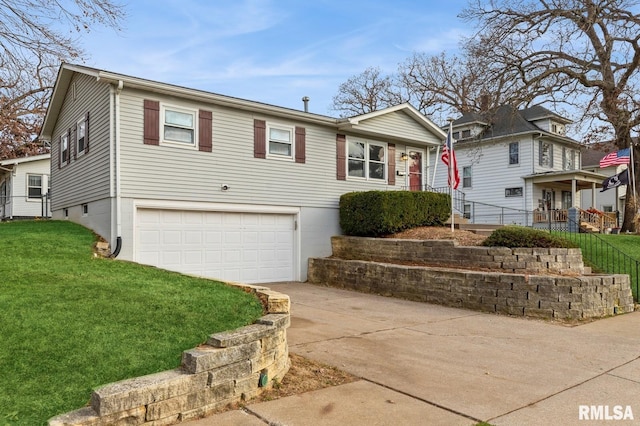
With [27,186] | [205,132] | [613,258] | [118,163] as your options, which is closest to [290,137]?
[205,132]

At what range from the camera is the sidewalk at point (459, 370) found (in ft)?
12.3

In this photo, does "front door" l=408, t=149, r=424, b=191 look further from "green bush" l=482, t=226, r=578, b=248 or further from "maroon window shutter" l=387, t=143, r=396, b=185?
"green bush" l=482, t=226, r=578, b=248

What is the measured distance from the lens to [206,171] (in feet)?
37.3

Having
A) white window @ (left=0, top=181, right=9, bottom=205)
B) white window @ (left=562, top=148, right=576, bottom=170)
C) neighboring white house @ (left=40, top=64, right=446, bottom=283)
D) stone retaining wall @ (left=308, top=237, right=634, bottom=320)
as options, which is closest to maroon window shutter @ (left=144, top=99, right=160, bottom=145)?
neighboring white house @ (left=40, top=64, right=446, bottom=283)

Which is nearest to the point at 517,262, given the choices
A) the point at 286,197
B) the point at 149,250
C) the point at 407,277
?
the point at 407,277

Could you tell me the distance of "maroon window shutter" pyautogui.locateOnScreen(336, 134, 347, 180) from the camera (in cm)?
1411

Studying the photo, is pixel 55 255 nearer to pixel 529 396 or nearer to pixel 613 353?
pixel 529 396

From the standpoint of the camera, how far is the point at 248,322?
4.79 meters

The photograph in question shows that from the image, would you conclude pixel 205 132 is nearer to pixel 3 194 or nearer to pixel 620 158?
pixel 620 158

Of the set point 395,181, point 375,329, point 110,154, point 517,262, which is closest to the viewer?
point 375,329

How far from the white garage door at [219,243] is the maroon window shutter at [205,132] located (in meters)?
1.66

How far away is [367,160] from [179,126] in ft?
20.6

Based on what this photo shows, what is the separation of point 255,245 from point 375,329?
601cm

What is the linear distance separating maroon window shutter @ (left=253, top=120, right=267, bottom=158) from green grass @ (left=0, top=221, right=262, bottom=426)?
5606 millimetres
